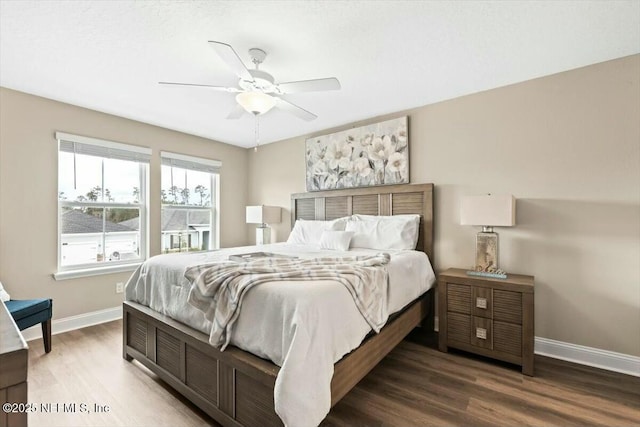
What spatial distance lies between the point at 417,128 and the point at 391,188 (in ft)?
2.45

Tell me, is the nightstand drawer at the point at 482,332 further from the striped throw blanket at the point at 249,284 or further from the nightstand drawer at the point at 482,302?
the striped throw blanket at the point at 249,284

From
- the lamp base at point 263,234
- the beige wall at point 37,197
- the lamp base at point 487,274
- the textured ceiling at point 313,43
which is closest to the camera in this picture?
the textured ceiling at point 313,43

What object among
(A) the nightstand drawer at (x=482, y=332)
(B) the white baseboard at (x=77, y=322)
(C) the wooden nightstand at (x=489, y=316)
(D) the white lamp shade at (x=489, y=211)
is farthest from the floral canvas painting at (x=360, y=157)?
(B) the white baseboard at (x=77, y=322)

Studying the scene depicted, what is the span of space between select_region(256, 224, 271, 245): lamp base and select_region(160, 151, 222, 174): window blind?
47.1 inches

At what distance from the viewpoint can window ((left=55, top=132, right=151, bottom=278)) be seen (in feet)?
10.7

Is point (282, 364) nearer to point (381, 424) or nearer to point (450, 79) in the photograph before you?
point (381, 424)

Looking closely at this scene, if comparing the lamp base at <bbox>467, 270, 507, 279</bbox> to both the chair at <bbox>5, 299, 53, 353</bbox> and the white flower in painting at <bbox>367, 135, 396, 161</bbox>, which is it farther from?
the chair at <bbox>5, 299, 53, 353</bbox>

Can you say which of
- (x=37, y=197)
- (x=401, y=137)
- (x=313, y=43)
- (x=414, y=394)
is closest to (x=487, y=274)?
(x=414, y=394)

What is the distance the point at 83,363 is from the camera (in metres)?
2.41

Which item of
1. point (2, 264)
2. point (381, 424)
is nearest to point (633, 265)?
point (381, 424)

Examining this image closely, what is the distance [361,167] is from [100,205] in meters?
3.27

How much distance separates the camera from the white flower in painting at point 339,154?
386 cm

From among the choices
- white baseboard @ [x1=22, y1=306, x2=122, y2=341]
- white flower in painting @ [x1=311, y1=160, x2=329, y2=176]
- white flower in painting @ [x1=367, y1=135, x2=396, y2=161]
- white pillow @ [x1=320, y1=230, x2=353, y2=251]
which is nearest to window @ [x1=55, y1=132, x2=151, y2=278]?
white baseboard @ [x1=22, y1=306, x2=122, y2=341]

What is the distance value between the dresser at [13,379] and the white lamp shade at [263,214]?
3.65 meters
